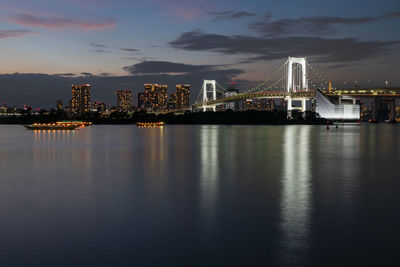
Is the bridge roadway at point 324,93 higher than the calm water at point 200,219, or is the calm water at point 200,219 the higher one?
the bridge roadway at point 324,93

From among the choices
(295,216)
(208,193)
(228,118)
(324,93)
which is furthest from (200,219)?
(228,118)

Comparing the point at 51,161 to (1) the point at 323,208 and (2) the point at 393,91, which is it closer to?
(1) the point at 323,208

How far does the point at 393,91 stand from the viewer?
103562mm

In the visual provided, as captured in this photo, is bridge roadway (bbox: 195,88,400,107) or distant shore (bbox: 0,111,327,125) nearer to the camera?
bridge roadway (bbox: 195,88,400,107)

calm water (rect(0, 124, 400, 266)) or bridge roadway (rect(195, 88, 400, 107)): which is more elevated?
bridge roadway (rect(195, 88, 400, 107))

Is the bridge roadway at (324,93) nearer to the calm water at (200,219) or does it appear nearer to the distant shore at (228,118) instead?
the distant shore at (228,118)

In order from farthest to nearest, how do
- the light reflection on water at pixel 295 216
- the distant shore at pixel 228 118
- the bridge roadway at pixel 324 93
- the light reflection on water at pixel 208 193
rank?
the distant shore at pixel 228 118 < the bridge roadway at pixel 324 93 < the light reflection on water at pixel 208 193 < the light reflection on water at pixel 295 216

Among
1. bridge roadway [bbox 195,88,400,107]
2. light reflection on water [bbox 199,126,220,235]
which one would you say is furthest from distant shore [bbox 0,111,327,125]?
light reflection on water [bbox 199,126,220,235]

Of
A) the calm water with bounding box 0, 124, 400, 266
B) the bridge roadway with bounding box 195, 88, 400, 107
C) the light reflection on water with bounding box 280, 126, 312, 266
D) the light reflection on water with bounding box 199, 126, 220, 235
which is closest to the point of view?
the calm water with bounding box 0, 124, 400, 266

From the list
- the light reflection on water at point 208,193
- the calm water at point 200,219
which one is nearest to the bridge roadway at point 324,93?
the light reflection on water at point 208,193

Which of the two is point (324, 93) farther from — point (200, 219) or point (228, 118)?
point (200, 219)

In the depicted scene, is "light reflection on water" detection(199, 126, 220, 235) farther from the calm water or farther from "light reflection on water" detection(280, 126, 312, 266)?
"light reflection on water" detection(280, 126, 312, 266)

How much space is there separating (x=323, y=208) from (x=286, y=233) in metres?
2.40

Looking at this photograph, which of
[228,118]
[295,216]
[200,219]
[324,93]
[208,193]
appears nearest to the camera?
[200,219]
